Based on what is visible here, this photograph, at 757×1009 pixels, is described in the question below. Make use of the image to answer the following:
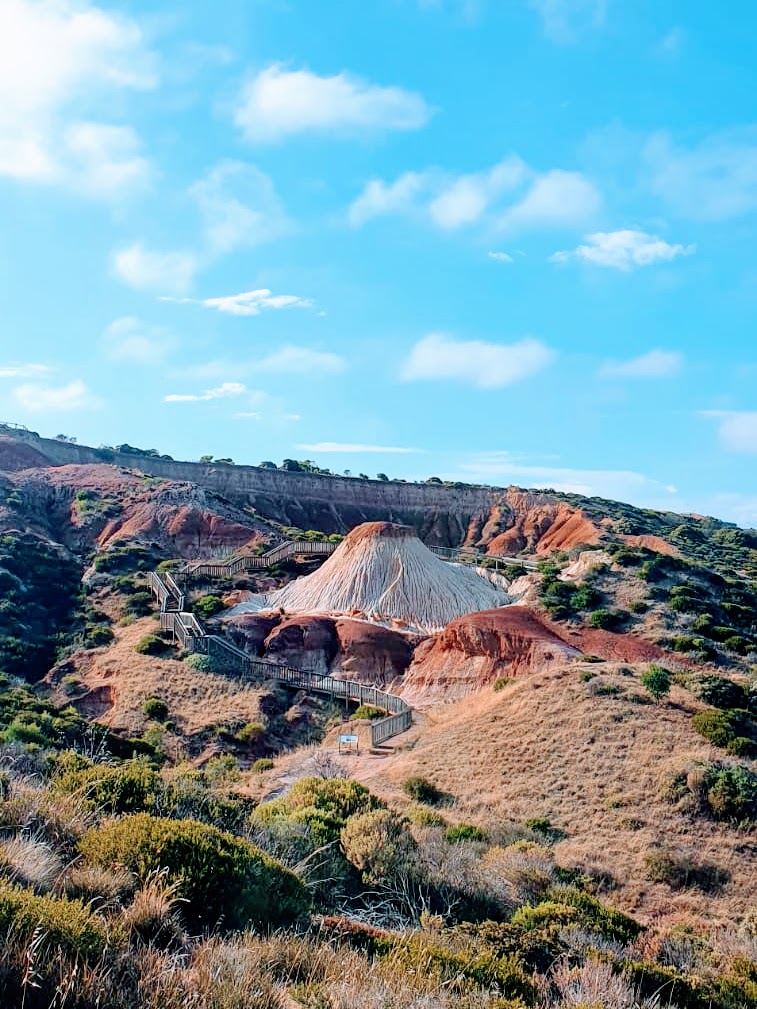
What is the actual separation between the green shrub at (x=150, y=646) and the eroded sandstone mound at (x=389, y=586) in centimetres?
844

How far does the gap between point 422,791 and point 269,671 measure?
15478 mm

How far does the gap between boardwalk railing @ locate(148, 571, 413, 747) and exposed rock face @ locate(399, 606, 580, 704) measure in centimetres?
182

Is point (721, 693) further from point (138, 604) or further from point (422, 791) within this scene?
point (138, 604)

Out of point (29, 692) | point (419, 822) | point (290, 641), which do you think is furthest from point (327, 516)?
point (419, 822)

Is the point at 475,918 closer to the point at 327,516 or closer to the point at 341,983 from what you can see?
the point at 341,983

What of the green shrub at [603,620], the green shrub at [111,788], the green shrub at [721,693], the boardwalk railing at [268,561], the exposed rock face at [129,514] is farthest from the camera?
the exposed rock face at [129,514]

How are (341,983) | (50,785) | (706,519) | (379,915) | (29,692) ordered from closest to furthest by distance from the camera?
(341,983) < (379,915) < (50,785) < (29,692) < (706,519)

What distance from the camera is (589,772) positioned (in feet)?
68.9

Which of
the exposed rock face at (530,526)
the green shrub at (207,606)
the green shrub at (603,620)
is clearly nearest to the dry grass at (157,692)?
the green shrub at (207,606)

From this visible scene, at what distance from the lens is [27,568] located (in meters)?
46.0

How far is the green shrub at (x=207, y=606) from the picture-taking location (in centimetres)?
4082

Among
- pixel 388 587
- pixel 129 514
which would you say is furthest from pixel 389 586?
pixel 129 514

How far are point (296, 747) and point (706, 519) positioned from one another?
87.0m

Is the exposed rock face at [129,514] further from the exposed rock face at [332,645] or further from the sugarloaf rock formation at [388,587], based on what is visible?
the exposed rock face at [332,645]
